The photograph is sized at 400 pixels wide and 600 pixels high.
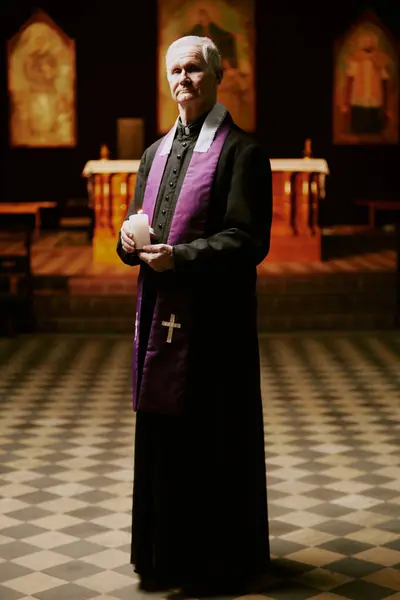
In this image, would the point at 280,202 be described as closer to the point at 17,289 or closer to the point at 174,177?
the point at 17,289

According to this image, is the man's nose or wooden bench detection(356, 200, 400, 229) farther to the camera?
wooden bench detection(356, 200, 400, 229)

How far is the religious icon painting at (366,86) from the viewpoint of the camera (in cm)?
1772

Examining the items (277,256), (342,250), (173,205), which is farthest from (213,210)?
(342,250)

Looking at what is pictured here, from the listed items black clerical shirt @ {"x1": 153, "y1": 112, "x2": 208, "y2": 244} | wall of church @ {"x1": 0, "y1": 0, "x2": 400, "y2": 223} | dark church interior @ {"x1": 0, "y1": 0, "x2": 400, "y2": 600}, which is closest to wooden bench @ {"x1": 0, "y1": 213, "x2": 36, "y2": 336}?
dark church interior @ {"x1": 0, "y1": 0, "x2": 400, "y2": 600}

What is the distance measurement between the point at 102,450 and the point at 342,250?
9006 mm

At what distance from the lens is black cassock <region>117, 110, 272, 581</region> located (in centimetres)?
392

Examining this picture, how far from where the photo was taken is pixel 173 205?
3969 millimetres

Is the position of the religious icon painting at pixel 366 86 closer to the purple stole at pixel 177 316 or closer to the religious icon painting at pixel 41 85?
the religious icon painting at pixel 41 85

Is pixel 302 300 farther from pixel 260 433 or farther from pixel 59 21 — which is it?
pixel 59 21

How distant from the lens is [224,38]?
17.8 m

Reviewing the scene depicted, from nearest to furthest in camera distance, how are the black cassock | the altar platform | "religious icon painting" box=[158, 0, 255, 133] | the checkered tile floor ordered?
the black cassock, the checkered tile floor, the altar platform, "religious icon painting" box=[158, 0, 255, 133]

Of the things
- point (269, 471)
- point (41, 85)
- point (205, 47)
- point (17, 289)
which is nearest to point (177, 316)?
point (205, 47)

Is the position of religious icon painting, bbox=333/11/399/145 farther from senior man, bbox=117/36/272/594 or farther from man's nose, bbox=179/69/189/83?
man's nose, bbox=179/69/189/83

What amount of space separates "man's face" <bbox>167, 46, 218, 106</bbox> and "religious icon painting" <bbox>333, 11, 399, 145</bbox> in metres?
14.4
